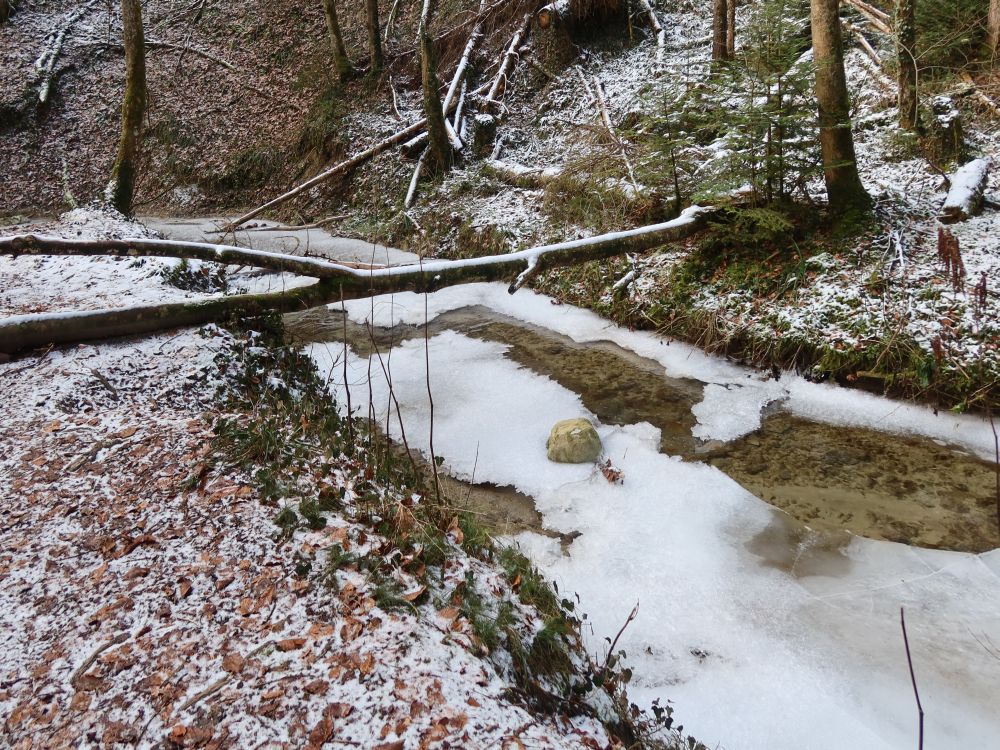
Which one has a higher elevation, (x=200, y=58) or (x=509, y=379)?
(x=200, y=58)

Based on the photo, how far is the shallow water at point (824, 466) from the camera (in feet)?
13.2

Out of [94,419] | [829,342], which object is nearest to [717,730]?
[829,342]

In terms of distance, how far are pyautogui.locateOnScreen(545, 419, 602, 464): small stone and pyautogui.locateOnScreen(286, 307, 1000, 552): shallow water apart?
1.76 ft

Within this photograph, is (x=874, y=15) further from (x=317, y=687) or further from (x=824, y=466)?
(x=317, y=687)

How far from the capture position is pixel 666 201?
24.5 feet

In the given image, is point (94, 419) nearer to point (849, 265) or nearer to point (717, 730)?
point (717, 730)

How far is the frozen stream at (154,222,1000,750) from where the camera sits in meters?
2.97

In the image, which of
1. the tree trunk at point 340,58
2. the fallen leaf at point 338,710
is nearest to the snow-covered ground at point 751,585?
the fallen leaf at point 338,710

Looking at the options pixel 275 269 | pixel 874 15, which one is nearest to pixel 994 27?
pixel 874 15

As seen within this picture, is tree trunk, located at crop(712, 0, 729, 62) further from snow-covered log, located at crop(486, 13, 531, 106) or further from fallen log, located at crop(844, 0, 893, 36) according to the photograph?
snow-covered log, located at crop(486, 13, 531, 106)

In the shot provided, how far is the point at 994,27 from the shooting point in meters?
7.04

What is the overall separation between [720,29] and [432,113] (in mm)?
5292

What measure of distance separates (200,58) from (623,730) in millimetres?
20783

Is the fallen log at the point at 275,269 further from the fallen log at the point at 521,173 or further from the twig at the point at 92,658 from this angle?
the twig at the point at 92,658
